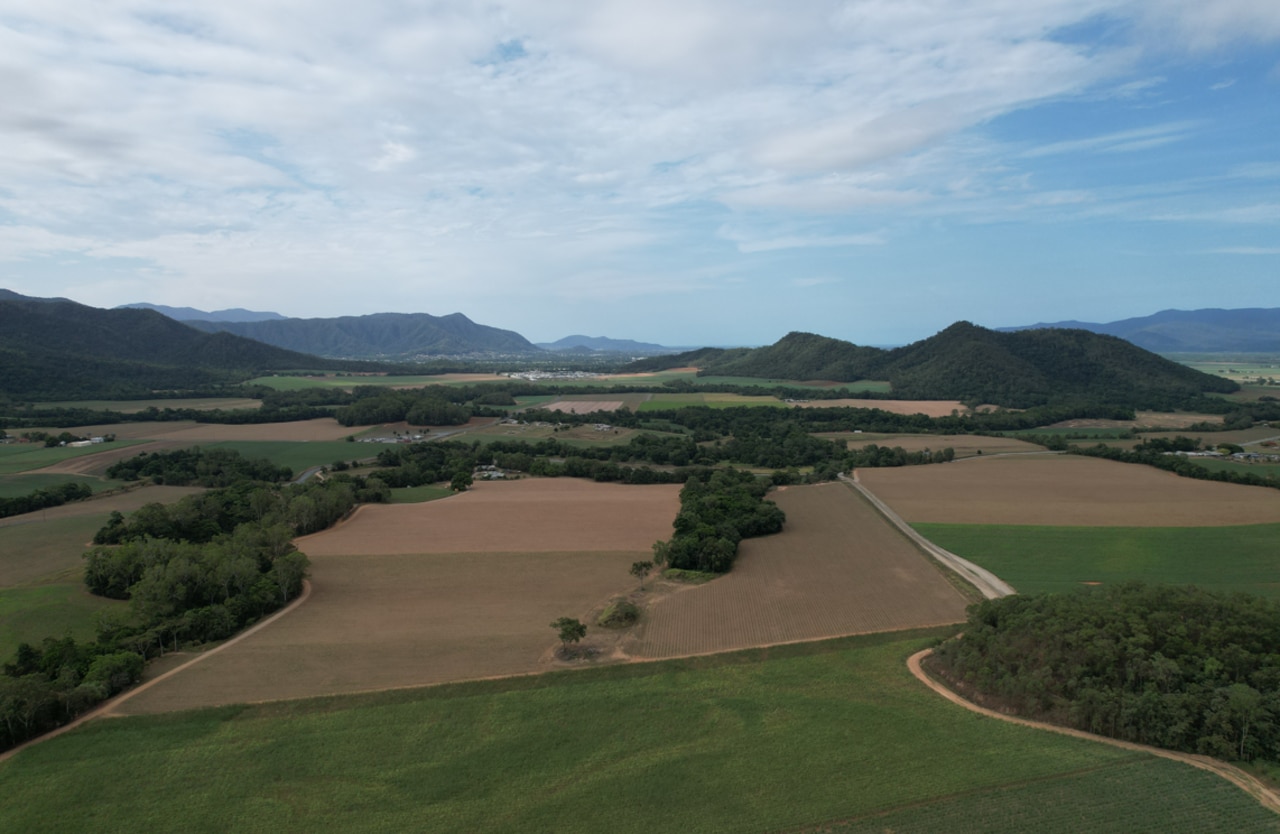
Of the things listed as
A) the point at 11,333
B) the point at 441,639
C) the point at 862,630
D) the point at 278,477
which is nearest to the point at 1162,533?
the point at 862,630

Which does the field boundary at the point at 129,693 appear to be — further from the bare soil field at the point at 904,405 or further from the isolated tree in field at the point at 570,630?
the bare soil field at the point at 904,405

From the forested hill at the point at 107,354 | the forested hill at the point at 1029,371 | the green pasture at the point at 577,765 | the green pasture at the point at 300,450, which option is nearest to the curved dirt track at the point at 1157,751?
the green pasture at the point at 577,765

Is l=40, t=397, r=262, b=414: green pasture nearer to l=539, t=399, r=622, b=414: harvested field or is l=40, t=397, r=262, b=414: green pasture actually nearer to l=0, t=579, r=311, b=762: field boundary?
l=539, t=399, r=622, b=414: harvested field

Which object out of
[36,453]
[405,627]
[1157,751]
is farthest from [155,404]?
[1157,751]

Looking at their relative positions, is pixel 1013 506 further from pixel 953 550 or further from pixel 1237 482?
pixel 1237 482

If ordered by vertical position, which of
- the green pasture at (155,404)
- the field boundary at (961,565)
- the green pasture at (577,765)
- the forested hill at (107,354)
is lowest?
the green pasture at (577,765)

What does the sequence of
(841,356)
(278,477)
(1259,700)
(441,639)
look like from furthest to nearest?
(841,356)
(278,477)
(441,639)
(1259,700)
